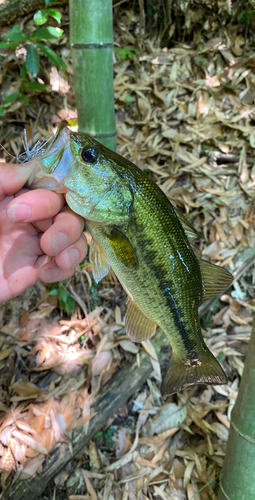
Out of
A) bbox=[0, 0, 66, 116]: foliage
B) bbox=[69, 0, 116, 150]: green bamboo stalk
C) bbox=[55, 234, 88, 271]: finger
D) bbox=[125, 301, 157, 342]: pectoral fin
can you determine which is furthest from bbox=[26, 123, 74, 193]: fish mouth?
bbox=[0, 0, 66, 116]: foliage

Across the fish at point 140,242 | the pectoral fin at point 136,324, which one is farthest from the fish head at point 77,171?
the pectoral fin at point 136,324

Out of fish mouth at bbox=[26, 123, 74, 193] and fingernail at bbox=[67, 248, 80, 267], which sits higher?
fish mouth at bbox=[26, 123, 74, 193]

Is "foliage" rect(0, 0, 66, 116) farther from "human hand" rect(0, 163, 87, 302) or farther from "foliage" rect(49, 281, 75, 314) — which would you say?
"foliage" rect(49, 281, 75, 314)

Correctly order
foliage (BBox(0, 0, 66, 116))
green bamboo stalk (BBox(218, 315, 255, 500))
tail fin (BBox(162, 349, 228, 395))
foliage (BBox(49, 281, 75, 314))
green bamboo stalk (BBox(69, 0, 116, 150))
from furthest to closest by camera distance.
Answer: foliage (BBox(49, 281, 75, 314))
foliage (BBox(0, 0, 66, 116))
green bamboo stalk (BBox(69, 0, 116, 150))
green bamboo stalk (BBox(218, 315, 255, 500))
tail fin (BBox(162, 349, 228, 395))

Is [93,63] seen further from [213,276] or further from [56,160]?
[213,276]

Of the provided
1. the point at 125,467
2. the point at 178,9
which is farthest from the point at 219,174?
the point at 125,467

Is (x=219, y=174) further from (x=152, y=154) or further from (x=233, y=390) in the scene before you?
(x=233, y=390)

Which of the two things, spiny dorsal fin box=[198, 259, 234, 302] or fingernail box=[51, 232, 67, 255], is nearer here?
fingernail box=[51, 232, 67, 255]

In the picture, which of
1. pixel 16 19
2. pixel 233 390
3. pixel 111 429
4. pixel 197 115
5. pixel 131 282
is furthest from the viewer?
pixel 197 115
